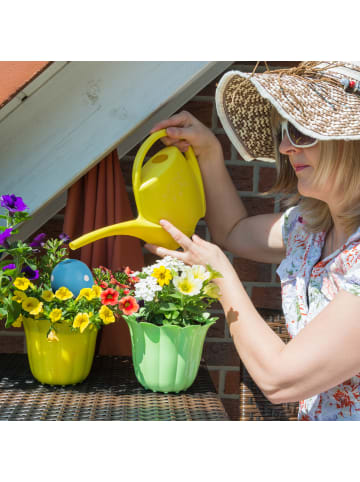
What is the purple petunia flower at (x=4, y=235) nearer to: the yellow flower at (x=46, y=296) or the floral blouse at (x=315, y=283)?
the yellow flower at (x=46, y=296)

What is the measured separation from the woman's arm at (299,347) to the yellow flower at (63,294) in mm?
353

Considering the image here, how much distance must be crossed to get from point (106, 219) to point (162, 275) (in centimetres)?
36

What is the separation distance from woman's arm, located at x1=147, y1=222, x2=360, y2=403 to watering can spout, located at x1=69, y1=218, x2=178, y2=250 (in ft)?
0.57

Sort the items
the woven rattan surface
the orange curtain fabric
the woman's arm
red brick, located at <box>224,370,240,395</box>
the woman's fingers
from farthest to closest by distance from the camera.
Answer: red brick, located at <box>224,370,240,395</box>, the woven rattan surface, the orange curtain fabric, the woman's fingers, the woman's arm

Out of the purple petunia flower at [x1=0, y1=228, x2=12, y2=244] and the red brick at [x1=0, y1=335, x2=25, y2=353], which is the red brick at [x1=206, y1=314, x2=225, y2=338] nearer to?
the red brick at [x1=0, y1=335, x2=25, y2=353]

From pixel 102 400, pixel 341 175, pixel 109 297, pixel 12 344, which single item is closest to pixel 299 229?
pixel 341 175

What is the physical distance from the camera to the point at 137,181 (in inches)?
45.3

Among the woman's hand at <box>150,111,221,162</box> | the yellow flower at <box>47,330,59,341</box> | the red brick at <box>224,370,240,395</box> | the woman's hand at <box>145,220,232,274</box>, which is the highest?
the woman's hand at <box>150,111,221,162</box>

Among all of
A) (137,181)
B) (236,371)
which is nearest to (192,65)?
(137,181)

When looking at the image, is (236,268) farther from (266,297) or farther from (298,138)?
(298,138)

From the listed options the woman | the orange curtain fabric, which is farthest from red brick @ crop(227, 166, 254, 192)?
the orange curtain fabric

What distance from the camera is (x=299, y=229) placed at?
1349 millimetres

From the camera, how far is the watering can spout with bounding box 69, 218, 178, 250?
44.4 inches
